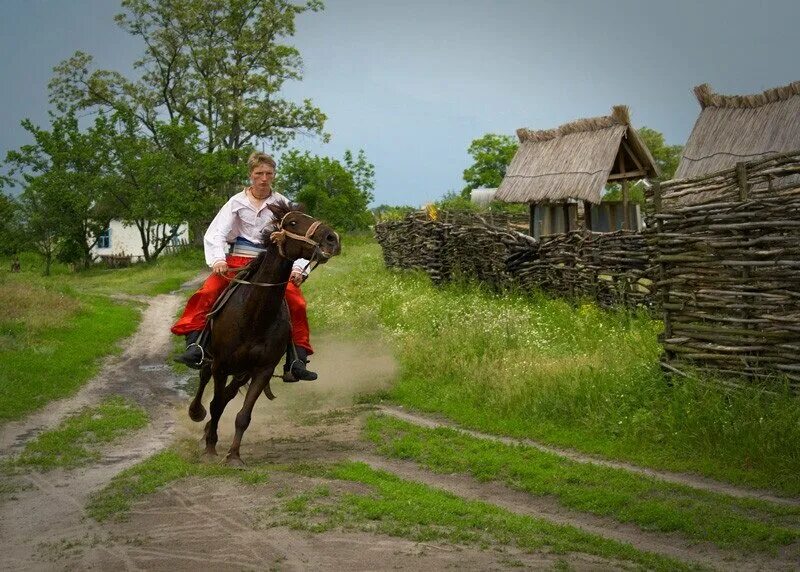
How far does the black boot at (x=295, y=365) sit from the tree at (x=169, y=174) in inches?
1552

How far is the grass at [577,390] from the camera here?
33.2 ft

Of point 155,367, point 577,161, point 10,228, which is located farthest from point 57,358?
point 10,228

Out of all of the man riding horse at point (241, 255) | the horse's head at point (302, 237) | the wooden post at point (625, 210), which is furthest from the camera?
the wooden post at point (625, 210)

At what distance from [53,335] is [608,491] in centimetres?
1628

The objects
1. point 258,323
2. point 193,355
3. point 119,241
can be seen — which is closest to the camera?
point 258,323

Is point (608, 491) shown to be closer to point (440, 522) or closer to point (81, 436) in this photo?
point (440, 522)

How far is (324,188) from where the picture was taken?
53656mm

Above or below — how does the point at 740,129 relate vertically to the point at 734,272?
above

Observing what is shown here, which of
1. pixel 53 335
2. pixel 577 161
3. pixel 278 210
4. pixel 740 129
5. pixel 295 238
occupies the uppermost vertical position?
pixel 740 129

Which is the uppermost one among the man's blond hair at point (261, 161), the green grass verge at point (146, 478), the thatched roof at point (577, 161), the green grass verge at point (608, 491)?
the thatched roof at point (577, 161)

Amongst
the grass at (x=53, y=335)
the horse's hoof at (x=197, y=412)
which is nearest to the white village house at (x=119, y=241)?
the grass at (x=53, y=335)

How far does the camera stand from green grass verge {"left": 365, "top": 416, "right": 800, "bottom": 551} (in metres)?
7.77

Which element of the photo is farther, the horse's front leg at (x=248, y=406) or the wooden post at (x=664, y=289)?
the wooden post at (x=664, y=289)

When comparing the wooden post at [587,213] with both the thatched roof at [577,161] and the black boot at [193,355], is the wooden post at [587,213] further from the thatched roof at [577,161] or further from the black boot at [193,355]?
the black boot at [193,355]
